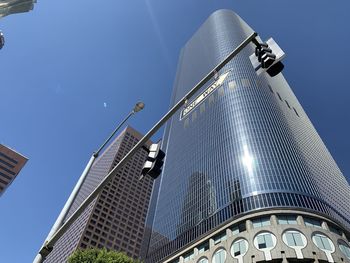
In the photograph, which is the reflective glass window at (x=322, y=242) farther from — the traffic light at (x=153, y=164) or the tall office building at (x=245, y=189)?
the traffic light at (x=153, y=164)

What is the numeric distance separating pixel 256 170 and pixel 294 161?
13809 millimetres

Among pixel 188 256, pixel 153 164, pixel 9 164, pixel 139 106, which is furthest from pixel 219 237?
pixel 9 164

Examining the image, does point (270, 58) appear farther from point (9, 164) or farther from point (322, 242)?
point (9, 164)

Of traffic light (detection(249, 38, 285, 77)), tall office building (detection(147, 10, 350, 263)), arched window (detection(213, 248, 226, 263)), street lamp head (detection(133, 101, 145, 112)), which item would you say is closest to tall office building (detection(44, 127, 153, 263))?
tall office building (detection(147, 10, 350, 263))

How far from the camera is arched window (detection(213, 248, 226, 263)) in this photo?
5703cm

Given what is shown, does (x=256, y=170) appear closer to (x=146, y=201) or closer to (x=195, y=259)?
(x=195, y=259)

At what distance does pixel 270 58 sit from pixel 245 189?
223 feet

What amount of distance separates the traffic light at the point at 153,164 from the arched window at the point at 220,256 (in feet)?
180

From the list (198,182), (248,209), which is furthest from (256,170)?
(198,182)

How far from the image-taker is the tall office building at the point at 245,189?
53906 mm

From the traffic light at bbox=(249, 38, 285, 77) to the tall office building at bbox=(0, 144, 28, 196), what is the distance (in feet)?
518

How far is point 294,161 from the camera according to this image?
81312mm

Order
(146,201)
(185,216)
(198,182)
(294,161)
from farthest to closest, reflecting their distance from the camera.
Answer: (146,201)
(198,182)
(185,216)
(294,161)

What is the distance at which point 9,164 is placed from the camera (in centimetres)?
14850
